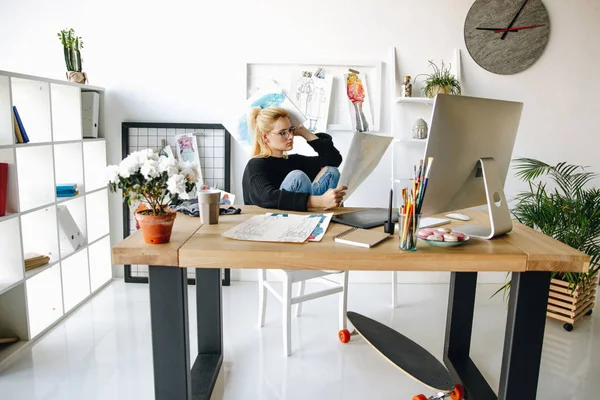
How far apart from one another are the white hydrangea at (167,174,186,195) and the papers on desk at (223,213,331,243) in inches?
9.1

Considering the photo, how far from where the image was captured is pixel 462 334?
86.1 inches

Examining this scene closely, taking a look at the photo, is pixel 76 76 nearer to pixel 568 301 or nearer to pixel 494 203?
pixel 494 203

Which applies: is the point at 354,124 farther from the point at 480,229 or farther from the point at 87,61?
the point at 87,61

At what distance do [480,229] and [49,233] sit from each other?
8.07ft

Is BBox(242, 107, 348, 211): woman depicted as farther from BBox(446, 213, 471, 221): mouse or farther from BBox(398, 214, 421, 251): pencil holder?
BBox(398, 214, 421, 251): pencil holder

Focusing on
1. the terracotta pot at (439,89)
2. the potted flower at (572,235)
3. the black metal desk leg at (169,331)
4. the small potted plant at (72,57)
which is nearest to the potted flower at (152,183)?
the black metal desk leg at (169,331)

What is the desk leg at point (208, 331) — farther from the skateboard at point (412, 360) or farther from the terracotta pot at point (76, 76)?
the terracotta pot at point (76, 76)

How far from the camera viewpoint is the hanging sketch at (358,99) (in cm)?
320

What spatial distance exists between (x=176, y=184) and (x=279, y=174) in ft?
3.39

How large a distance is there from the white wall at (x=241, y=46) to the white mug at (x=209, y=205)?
1735 mm

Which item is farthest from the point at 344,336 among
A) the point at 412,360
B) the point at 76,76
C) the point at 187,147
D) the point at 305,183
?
the point at 76,76

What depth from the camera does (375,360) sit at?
88.9 inches

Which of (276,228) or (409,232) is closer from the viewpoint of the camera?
(409,232)

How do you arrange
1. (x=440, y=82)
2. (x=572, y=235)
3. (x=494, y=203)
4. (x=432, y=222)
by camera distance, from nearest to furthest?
1. (x=494, y=203)
2. (x=432, y=222)
3. (x=572, y=235)
4. (x=440, y=82)
